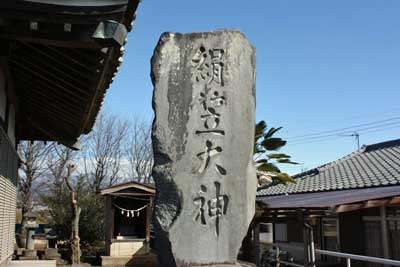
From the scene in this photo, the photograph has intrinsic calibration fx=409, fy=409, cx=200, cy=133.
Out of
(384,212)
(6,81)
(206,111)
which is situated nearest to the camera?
(206,111)

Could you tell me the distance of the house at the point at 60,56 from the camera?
4.18 m

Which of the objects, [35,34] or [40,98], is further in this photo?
[40,98]

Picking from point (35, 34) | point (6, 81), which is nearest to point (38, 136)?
point (6, 81)

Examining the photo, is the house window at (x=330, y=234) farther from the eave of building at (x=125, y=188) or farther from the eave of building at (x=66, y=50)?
the eave of building at (x=66, y=50)

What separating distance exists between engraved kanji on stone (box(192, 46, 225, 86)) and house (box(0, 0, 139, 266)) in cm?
92

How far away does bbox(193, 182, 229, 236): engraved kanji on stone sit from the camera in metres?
4.52

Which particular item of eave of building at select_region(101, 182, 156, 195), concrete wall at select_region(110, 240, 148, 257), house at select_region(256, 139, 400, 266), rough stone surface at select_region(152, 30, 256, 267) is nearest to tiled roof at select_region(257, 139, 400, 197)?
house at select_region(256, 139, 400, 266)

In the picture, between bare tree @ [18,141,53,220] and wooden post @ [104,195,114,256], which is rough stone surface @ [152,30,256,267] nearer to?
wooden post @ [104,195,114,256]

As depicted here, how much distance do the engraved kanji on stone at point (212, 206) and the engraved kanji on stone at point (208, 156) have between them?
169 mm

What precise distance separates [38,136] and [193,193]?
32.0 ft

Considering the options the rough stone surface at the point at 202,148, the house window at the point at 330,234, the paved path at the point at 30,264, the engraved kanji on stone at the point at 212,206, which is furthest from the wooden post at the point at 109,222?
the engraved kanji on stone at the point at 212,206

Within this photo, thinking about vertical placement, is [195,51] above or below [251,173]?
above

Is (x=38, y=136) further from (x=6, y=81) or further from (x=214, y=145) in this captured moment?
(x=214, y=145)

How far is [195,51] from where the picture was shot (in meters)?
4.79
